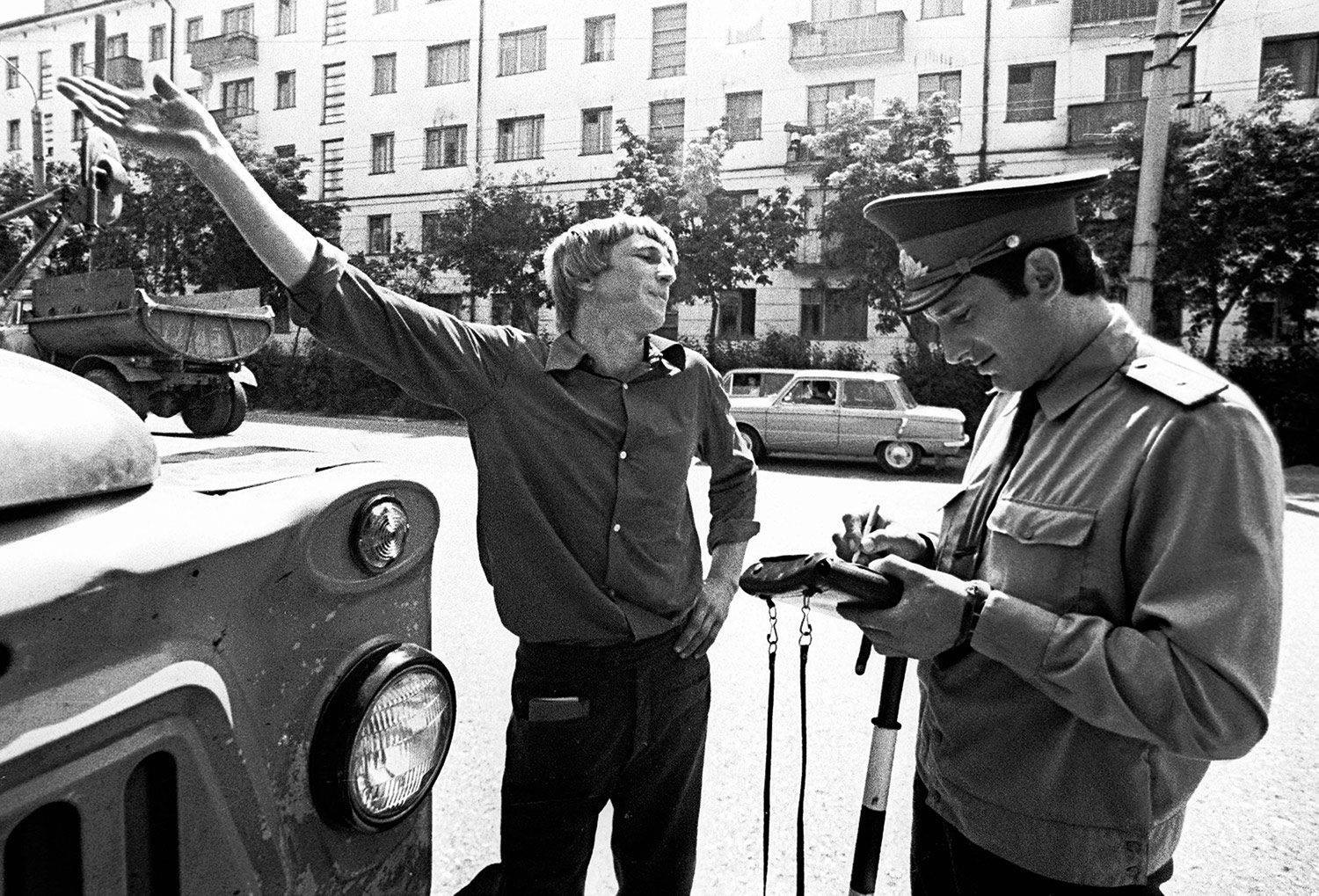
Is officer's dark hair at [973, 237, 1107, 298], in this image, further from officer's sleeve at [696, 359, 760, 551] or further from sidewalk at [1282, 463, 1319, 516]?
sidewalk at [1282, 463, 1319, 516]

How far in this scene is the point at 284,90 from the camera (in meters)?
37.4

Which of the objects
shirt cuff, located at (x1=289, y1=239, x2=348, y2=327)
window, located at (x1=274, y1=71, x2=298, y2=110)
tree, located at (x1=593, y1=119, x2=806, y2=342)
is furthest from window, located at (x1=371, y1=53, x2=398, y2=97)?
shirt cuff, located at (x1=289, y1=239, x2=348, y2=327)

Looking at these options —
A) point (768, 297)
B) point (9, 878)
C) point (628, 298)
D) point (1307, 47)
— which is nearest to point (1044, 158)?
point (1307, 47)

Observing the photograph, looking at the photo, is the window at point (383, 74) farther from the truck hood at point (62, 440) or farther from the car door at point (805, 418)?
the truck hood at point (62, 440)

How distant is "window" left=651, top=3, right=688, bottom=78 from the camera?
30469 mm

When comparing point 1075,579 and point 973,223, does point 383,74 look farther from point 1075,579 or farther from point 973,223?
point 1075,579

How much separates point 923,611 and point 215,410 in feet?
45.9

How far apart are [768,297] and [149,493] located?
28393mm

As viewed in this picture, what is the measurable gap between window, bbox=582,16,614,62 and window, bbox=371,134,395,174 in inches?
316

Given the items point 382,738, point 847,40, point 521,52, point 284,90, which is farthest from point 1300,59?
point 284,90

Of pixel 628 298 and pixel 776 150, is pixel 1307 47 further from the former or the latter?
pixel 628 298

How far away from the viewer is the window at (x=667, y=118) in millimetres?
30391

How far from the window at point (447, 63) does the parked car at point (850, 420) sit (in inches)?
876

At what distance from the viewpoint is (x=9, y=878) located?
100 centimetres
